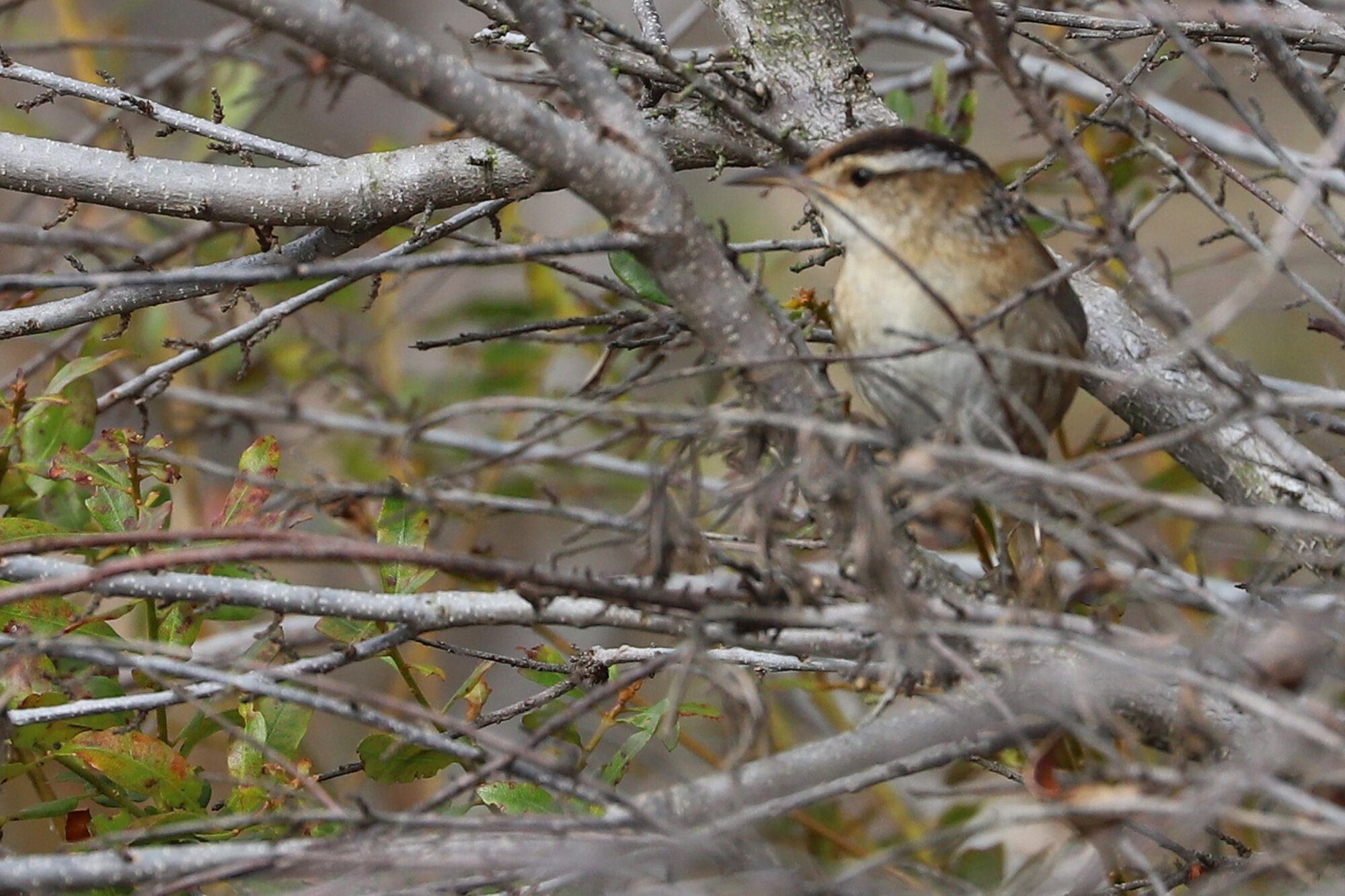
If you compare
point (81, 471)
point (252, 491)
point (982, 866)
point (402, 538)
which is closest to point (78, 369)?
point (81, 471)

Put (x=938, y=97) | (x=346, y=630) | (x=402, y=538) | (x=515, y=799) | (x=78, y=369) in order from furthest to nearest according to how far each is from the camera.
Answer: (x=938, y=97)
(x=78, y=369)
(x=402, y=538)
(x=346, y=630)
(x=515, y=799)

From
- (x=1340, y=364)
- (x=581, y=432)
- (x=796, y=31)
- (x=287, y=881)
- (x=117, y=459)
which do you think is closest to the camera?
(x=287, y=881)

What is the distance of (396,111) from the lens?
7.55 metres

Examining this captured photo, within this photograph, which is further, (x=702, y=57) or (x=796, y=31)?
(x=702, y=57)

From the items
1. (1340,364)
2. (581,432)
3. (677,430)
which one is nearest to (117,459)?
(677,430)

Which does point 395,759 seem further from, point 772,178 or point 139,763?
point 772,178

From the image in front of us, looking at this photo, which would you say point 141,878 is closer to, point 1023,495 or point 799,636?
point 799,636

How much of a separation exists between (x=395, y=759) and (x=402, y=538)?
0.42 meters

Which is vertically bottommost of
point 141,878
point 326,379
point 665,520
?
point 326,379

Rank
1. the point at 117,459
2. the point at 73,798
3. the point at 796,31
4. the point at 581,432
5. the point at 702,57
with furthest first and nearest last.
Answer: the point at 581,432 → the point at 702,57 → the point at 796,31 → the point at 117,459 → the point at 73,798

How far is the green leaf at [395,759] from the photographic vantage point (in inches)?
89.7

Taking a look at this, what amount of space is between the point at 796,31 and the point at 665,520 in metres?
1.52

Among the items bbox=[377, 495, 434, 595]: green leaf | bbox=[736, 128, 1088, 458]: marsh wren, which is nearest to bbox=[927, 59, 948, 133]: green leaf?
bbox=[736, 128, 1088, 458]: marsh wren

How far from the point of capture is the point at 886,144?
2.42 metres
